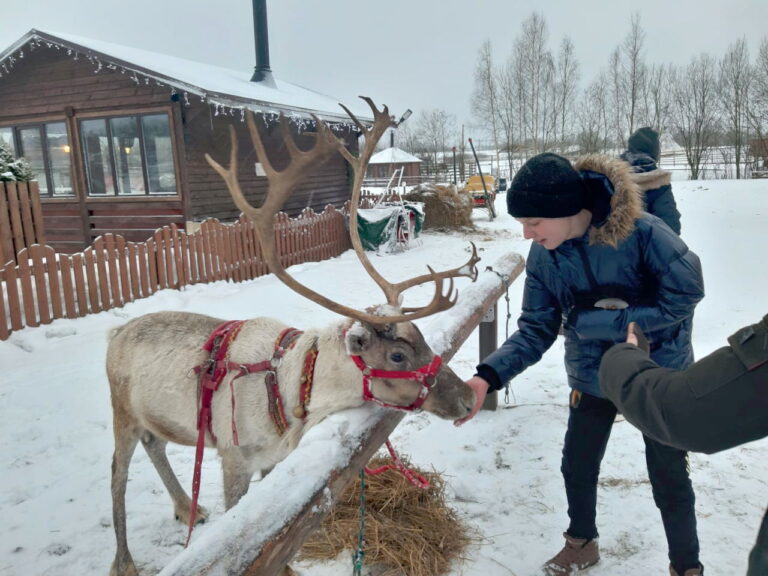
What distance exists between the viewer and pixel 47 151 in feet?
41.5

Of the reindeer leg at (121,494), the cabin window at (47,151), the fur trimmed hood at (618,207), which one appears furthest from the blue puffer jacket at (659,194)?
the cabin window at (47,151)

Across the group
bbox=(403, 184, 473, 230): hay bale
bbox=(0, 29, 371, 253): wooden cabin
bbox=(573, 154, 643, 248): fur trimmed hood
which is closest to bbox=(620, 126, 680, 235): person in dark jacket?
bbox=(573, 154, 643, 248): fur trimmed hood

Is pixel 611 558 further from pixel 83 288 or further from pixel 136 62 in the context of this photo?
pixel 136 62

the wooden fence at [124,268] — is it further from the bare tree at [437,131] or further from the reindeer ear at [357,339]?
the bare tree at [437,131]

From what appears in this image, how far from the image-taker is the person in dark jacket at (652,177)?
13.3 ft

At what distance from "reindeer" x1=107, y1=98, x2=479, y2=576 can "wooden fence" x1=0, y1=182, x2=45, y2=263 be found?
232 inches

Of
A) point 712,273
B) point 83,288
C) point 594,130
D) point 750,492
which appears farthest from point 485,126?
point 750,492

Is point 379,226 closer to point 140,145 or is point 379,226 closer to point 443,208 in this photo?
point 443,208

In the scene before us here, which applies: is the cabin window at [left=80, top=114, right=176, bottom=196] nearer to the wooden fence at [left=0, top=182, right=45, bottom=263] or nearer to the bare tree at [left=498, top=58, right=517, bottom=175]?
the wooden fence at [left=0, top=182, right=45, bottom=263]

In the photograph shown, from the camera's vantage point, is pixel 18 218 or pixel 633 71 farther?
pixel 633 71

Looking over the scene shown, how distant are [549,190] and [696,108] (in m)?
39.3

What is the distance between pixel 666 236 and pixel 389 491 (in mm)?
1943

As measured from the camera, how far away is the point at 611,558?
2.86 m

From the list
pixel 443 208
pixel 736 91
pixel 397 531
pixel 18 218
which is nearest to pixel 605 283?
pixel 397 531
